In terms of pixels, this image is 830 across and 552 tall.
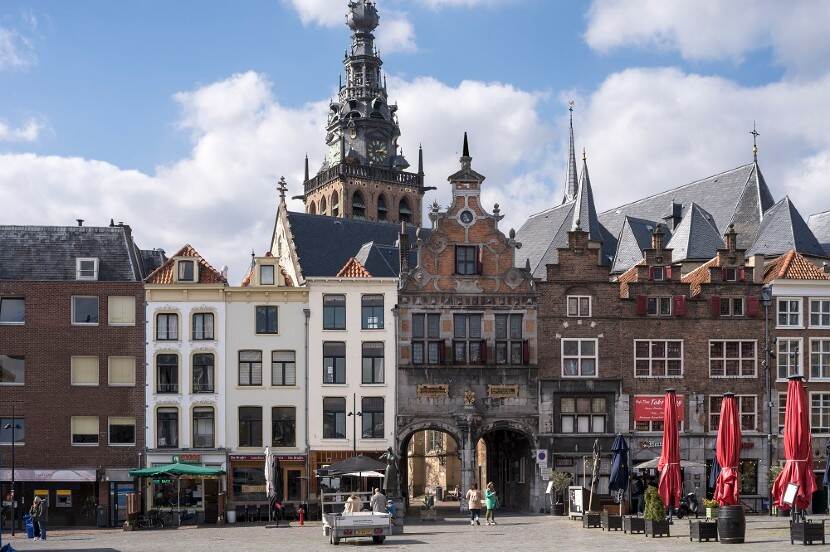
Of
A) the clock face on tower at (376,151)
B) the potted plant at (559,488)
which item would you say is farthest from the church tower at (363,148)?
the potted plant at (559,488)

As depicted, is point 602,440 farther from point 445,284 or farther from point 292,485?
point 292,485

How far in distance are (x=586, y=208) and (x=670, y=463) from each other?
4042cm

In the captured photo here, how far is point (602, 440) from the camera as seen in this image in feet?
199

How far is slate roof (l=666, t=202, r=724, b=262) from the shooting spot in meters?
74.4

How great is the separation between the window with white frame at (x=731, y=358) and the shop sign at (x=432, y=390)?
479 inches

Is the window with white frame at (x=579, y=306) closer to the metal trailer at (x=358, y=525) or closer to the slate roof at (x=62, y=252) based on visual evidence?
the slate roof at (x=62, y=252)

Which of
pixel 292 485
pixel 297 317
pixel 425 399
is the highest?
pixel 297 317

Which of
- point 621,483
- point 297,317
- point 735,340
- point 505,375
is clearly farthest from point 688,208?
point 621,483

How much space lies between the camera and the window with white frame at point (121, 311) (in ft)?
195

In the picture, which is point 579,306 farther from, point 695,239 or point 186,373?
point 186,373

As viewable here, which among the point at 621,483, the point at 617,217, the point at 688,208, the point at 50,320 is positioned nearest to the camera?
the point at 621,483

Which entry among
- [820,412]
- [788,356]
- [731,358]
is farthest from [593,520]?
[820,412]

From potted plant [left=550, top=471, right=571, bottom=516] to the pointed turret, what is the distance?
25486 millimetres

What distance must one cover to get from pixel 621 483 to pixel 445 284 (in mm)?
15465
